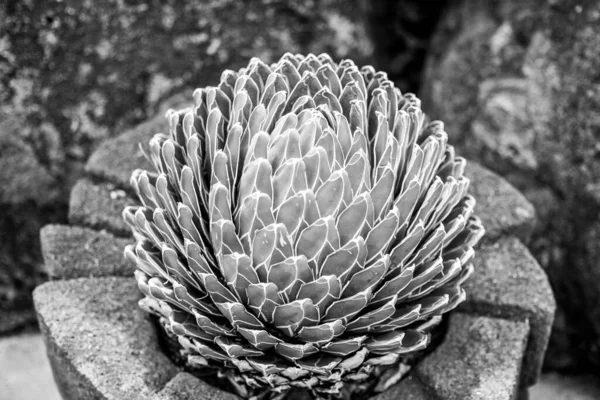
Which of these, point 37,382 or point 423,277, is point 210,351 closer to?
point 423,277

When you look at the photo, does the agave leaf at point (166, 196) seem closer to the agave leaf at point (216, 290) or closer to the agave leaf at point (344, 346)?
the agave leaf at point (216, 290)

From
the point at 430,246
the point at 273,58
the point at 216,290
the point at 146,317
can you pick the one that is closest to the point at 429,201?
the point at 430,246

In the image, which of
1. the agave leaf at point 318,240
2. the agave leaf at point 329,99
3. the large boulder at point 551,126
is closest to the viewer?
the agave leaf at point 318,240

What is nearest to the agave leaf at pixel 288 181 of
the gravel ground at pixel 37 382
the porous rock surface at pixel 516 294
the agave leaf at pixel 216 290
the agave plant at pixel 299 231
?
the agave plant at pixel 299 231

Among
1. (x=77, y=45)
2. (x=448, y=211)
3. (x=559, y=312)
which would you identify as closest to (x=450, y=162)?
(x=448, y=211)

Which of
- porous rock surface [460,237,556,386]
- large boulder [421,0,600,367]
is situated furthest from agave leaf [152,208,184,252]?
large boulder [421,0,600,367]

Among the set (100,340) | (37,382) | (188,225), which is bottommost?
(37,382)

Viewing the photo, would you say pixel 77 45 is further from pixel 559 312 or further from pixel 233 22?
pixel 559 312

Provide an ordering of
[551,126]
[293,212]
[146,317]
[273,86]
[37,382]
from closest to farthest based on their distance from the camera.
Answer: [293,212] → [273,86] → [146,317] → [551,126] → [37,382]
